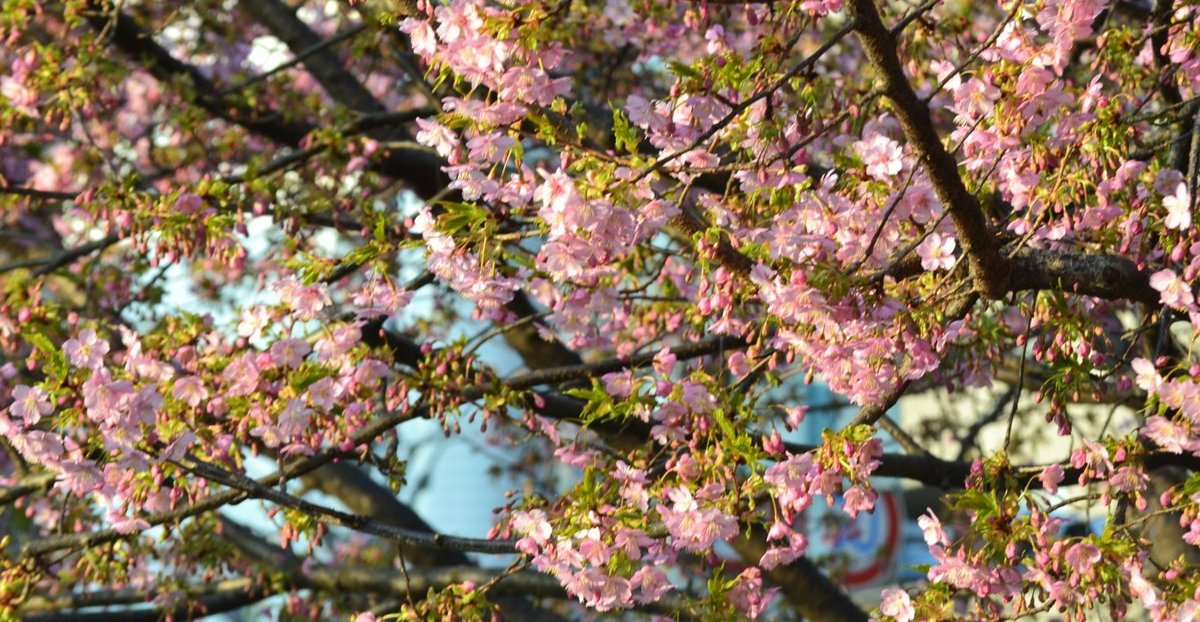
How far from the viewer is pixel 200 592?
17.0ft

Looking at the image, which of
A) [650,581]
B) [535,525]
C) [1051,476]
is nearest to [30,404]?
[535,525]

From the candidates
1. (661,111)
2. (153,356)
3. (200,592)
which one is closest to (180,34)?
(200,592)

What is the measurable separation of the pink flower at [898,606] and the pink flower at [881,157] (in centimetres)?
88

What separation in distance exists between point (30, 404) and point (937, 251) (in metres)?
2.13

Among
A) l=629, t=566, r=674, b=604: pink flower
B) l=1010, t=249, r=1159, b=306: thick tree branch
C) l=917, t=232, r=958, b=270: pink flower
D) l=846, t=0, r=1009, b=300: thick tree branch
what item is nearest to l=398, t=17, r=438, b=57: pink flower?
l=846, t=0, r=1009, b=300: thick tree branch

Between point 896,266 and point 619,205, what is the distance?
25.9 inches

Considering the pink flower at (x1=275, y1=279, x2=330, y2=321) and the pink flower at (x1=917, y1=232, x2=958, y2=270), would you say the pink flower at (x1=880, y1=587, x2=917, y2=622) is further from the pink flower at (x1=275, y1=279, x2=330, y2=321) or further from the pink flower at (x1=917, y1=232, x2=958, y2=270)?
the pink flower at (x1=275, y1=279, x2=330, y2=321)

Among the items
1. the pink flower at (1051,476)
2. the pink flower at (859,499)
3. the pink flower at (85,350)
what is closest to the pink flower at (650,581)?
the pink flower at (859,499)

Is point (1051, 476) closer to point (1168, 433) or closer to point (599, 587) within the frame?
point (1168, 433)

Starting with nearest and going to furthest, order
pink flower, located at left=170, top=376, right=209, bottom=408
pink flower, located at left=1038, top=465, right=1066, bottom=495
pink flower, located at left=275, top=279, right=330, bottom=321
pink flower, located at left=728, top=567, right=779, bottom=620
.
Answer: pink flower, located at left=1038, top=465, right=1066, bottom=495 → pink flower, located at left=728, top=567, right=779, bottom=620 → pink flower, located at left=275, top=279, right=330, bottom=321 → pink flower, located at left=170, top=376, right=209, bottom=408

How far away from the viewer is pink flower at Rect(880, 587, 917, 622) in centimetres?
275

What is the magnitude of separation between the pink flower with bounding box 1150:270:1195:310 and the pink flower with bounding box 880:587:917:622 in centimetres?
79

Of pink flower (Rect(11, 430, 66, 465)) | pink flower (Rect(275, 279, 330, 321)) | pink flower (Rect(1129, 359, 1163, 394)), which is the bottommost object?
pink flower (Rect(1129, 359, 1163, 394))

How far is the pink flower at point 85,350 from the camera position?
3.30 m
